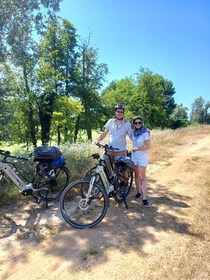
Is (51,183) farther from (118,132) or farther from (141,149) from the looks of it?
(141,149)

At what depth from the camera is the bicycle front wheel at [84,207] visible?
3.96 m

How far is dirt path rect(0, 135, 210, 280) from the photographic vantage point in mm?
2928

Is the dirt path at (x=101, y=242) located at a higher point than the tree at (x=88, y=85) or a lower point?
lower

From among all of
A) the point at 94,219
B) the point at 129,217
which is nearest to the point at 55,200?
the point at 94,219

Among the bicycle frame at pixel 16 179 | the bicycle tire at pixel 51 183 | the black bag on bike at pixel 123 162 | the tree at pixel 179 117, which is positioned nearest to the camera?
the bicycle frame at pixel 16 179

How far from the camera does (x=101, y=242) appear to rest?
11.5 feet

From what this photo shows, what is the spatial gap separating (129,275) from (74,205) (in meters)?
2.16

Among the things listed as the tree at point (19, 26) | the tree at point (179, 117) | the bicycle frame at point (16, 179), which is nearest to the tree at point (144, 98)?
the tree at point (179, 117)

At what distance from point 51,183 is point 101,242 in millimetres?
1851

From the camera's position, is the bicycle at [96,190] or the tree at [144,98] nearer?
the bicycle at [96,190]

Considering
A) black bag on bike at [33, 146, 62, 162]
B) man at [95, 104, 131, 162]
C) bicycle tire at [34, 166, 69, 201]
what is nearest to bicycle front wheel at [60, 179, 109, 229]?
bicycle tire at [34, 166, 69, 201]

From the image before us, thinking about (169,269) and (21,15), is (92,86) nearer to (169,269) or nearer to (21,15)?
(21,15)

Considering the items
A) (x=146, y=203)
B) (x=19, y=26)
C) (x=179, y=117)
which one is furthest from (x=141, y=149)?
(x=179, y=117)

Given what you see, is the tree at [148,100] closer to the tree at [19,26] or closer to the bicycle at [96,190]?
the tree at [19,26]
